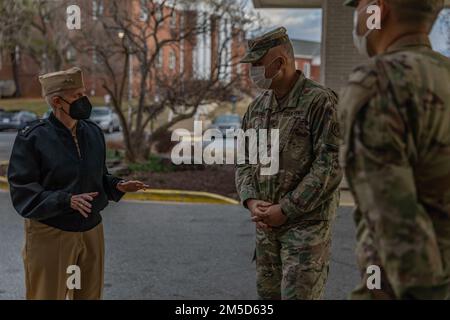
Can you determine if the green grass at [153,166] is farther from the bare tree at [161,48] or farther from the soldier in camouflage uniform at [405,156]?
the soldier in camouflage uniform at [405,156]

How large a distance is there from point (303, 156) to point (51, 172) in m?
1.11

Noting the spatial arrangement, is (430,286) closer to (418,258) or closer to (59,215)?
(418,258)

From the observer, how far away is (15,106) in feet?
74.7

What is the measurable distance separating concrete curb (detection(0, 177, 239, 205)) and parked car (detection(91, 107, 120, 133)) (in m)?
2.20

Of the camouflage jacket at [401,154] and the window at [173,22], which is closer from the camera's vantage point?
the camouflage jacket at [401,154]

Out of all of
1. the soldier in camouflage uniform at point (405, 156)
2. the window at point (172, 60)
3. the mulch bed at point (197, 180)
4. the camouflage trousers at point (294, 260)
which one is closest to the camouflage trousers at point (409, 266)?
the soldier in camouflage uniform at point (405, 156)

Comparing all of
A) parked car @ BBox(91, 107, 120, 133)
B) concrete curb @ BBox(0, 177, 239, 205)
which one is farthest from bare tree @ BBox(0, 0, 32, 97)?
concrete curb @ BBox(0, 177, 239, 205)

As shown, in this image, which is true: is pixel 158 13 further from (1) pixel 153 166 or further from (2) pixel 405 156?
(2) pixel 405 156

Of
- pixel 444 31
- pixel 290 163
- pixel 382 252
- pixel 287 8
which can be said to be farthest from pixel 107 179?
pixel 287 8

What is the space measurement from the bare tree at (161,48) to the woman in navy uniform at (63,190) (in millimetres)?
8000

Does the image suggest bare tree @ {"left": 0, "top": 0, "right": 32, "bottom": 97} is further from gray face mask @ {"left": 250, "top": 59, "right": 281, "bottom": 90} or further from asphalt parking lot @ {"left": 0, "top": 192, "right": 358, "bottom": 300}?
gray face mask @ {"left": 250, "top": 59, "right": 281, "bottom": 90}

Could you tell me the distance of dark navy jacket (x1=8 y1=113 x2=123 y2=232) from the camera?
2398 mm

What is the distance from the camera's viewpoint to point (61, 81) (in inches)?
93.9

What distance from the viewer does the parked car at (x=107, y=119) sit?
12758 millimetres
